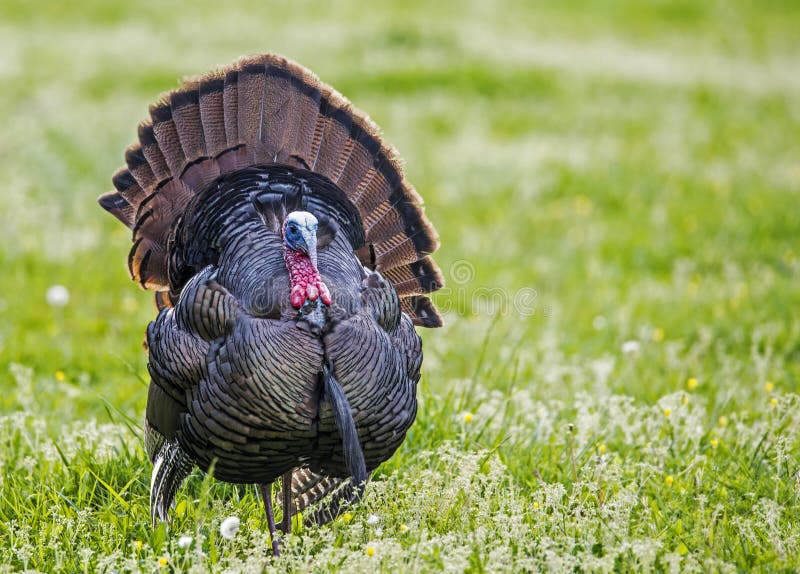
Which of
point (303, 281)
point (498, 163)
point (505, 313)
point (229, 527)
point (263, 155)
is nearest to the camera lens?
point (303, 281)

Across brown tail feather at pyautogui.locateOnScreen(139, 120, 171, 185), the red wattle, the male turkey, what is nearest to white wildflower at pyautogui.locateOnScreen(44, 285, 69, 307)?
the male turkey

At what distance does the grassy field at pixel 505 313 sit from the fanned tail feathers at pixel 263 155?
612 millimetres

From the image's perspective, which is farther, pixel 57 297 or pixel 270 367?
pixel 57 297

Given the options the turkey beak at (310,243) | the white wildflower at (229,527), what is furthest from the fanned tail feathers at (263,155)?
the white wildflower at (229,527)

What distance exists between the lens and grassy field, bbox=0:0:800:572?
3.35 metres

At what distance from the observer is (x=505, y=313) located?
630cm

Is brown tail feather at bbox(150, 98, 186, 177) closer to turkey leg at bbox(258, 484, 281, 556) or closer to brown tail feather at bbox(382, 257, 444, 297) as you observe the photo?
brown tail feather at bbox(382, 257, 444, 297)

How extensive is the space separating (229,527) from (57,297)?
2.90m

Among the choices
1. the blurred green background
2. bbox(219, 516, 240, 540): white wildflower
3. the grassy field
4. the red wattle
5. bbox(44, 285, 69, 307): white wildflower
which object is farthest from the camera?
the blurred green background

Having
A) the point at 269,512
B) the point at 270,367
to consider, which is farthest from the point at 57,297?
the point at 270,367

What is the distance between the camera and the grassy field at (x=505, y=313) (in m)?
3.35

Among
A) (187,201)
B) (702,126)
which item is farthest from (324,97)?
(702,126)

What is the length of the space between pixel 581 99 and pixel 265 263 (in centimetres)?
904

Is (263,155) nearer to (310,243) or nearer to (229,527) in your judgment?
(310,243)
